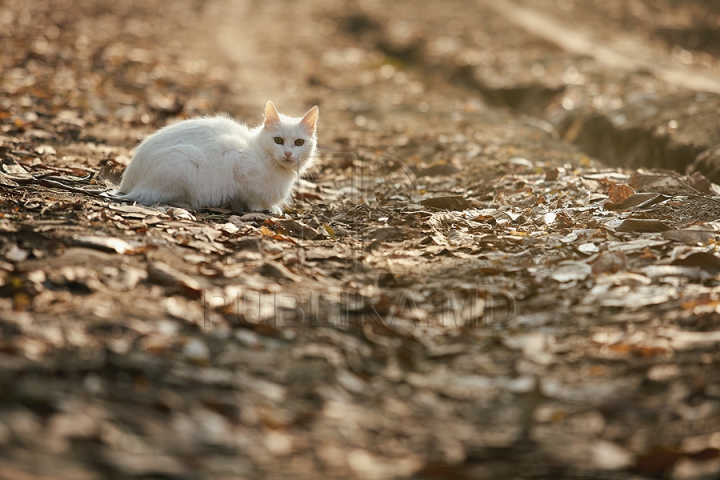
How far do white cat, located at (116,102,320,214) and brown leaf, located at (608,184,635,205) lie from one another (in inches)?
103

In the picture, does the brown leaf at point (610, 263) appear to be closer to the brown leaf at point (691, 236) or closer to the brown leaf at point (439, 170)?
the brown leaf at point (691, 236)

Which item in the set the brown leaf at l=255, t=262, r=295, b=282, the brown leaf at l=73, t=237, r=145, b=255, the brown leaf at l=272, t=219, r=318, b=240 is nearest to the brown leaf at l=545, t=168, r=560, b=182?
the brown leaf at l=272, t=219, r=318, b=240

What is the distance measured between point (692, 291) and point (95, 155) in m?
5.61

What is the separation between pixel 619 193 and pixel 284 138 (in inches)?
113

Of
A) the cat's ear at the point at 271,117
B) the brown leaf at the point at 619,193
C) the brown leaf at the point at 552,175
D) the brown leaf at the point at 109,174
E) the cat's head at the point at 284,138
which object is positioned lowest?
the brown leaf at the point at 109,174

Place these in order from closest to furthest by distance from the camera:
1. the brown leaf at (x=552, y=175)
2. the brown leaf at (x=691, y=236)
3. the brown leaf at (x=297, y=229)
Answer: the brown leaf at (x=691, y=236), the brown leaf at (x=297, y=229), the brown leaf at (x=552, y=175)

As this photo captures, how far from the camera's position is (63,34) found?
13664 millimetres

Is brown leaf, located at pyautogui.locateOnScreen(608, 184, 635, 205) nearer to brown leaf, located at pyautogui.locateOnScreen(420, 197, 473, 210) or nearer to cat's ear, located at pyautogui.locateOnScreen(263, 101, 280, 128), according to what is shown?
brown leaf, located at pyautogui.locateOnScreen(420, 197, 473, 210)

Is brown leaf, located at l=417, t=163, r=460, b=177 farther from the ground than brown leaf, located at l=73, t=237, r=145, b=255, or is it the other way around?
brown leaf, located at l=417, t=163, r=460, b=177

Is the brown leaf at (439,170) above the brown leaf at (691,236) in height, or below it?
above

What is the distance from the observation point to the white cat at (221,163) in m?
5.05

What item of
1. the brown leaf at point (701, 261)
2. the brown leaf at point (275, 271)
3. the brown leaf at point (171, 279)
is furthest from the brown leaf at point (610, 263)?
the brown leaf at point (171, 279)

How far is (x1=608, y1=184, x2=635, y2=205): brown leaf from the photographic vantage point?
5391mm

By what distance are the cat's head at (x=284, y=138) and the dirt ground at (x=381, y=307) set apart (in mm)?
493
